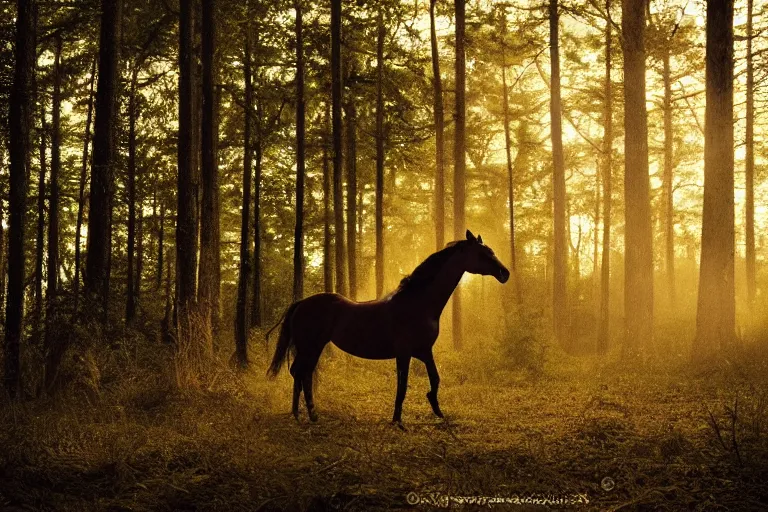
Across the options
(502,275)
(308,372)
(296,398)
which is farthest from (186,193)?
(502,275)

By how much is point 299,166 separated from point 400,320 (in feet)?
33.1

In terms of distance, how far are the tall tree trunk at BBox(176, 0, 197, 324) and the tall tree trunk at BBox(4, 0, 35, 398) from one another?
2969 mm

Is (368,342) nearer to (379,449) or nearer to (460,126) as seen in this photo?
(379,449)

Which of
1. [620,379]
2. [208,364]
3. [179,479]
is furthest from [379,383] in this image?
[179,479]

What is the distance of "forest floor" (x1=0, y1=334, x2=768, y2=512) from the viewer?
5723 mm

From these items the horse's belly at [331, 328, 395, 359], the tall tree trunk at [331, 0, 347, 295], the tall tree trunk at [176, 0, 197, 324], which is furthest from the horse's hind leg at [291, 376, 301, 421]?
the tall tree trunk at [331, 0, 347, 295]

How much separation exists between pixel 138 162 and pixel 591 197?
81.9ft

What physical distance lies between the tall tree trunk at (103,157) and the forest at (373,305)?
0.06 meters

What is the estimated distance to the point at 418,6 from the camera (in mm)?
22375

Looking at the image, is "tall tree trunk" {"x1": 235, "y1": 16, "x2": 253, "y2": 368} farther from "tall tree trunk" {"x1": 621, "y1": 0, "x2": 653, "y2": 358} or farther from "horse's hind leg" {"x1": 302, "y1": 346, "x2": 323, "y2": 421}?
"tall tree trunk" {"x1": 621, "y1": 0, "x2": 653, "y2": 358}

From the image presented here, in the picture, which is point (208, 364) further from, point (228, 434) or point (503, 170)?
point (503, 170)

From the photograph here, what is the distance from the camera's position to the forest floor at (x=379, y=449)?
5.72 meters

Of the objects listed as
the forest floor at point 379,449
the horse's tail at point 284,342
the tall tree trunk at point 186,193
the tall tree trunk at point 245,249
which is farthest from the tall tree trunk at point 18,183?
the tall tree trunk at point 245,249

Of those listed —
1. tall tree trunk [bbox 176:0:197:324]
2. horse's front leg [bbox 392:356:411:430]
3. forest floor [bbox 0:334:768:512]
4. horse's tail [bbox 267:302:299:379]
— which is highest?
tall tree trunk [bbox 176:0:197:324]
